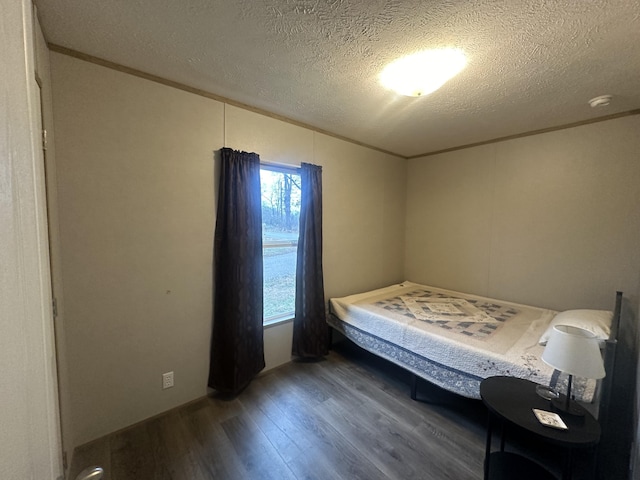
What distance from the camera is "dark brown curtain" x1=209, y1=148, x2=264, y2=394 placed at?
2.15 m

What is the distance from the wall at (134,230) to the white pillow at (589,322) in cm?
269

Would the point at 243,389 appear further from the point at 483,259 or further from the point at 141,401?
the point at 483,259

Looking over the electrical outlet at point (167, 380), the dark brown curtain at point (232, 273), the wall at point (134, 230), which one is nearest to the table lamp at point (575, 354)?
the dark brown curtain at point (232, 273)

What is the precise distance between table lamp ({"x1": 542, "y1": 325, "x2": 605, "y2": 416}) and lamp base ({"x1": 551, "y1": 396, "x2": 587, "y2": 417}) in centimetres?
27

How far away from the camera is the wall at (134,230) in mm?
1617

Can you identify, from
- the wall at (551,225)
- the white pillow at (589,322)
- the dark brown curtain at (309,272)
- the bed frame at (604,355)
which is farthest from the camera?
the dark brown curtain at (309,272)

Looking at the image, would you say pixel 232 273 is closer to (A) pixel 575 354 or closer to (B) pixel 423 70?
(B) pixel 423 70

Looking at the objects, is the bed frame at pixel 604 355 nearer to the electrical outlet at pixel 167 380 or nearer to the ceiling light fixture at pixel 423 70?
the electrical outlet at pixel 167 380

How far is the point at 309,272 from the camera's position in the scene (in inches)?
106

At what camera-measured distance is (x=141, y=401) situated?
188 centimetres

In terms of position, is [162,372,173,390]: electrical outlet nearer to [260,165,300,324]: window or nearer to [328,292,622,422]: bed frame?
[260,165,300,324]: window

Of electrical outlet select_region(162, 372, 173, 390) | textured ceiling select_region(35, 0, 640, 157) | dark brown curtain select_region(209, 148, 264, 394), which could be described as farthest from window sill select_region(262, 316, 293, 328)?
textured ceiling select_region(35, 0, 640, 157)

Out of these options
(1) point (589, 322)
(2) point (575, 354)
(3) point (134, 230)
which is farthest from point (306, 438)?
(1) point (589, 322)

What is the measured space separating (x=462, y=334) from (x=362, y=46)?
2176mm
